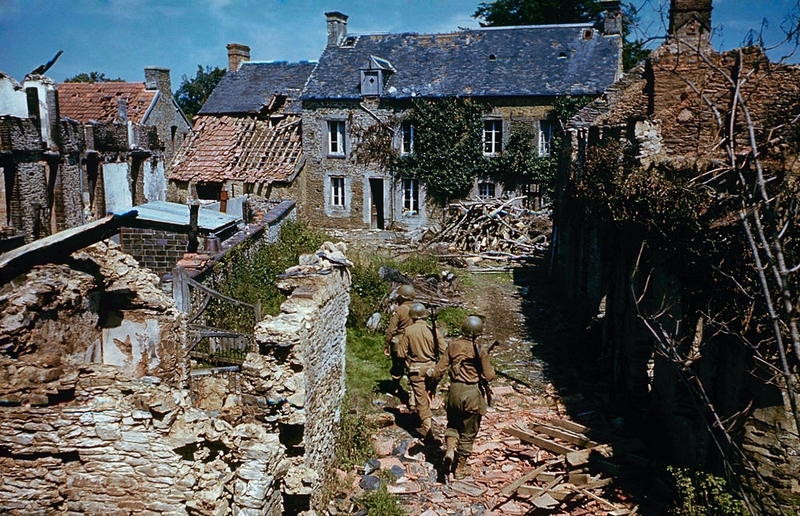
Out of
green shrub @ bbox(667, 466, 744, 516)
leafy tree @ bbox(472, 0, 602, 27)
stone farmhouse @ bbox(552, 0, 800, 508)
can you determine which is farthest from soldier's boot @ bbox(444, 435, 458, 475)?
leafy tree @ bbox(472, 0, 602, 27)

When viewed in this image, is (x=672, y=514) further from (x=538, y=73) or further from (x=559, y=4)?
(x=559, y=4)

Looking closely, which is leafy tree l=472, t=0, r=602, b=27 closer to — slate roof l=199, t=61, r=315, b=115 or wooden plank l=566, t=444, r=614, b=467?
slate roof l=199, t=61, r=315, b=115

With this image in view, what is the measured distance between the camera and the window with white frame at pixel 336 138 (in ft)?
95.0

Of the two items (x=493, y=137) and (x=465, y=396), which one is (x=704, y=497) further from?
(x=493, y=137)

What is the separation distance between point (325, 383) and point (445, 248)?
16.1 m

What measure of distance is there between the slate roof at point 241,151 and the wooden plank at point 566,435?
20167 mm

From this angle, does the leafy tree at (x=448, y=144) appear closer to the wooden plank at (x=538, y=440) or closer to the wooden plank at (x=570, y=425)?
the wooden plank at (x=570, y=425)

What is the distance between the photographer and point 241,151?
28828 mm

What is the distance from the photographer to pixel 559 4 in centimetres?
3928

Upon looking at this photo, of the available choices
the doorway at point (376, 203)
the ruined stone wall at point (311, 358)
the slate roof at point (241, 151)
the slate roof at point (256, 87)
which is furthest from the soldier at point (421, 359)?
the slate roof at point (256, 87)

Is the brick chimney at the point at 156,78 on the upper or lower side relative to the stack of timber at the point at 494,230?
upper

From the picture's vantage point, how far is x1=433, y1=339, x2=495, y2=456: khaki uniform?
27.7 feet

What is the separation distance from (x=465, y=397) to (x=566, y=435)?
1887 millimetres

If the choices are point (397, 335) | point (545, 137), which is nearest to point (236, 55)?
point (545, 137)
